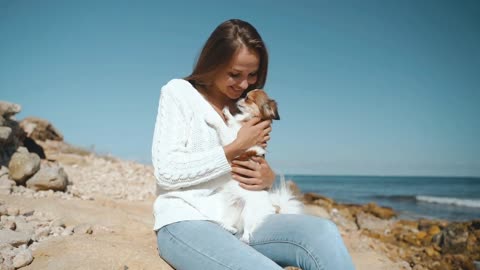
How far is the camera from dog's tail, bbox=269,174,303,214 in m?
2.45

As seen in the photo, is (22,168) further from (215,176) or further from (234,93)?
(215,176)

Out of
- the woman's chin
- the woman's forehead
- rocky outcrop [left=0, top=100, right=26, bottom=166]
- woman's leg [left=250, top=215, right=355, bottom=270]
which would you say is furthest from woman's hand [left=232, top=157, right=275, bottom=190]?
rocky outcrop [left=0, top=100, right=26, bottom=166]

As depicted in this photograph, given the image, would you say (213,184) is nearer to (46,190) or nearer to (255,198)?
(255,198)

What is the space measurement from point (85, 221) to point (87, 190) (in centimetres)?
199

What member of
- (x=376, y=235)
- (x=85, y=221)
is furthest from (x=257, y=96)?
(x=376, y=235)

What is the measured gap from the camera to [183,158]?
204 centimetres

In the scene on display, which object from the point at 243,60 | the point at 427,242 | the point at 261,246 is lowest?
the point at 427,242

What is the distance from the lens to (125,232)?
2.95 metres

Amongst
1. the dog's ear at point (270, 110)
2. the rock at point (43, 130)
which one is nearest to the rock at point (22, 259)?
the dog's ear at point (270, 110)

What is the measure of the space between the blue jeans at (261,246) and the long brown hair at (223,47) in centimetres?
109

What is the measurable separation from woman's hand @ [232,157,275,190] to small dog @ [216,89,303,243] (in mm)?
40

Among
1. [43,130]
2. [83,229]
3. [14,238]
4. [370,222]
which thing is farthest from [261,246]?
[43,130]

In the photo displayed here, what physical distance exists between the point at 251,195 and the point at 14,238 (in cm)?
155

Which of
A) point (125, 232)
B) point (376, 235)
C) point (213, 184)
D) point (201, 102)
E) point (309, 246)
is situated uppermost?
point (201, 102)
